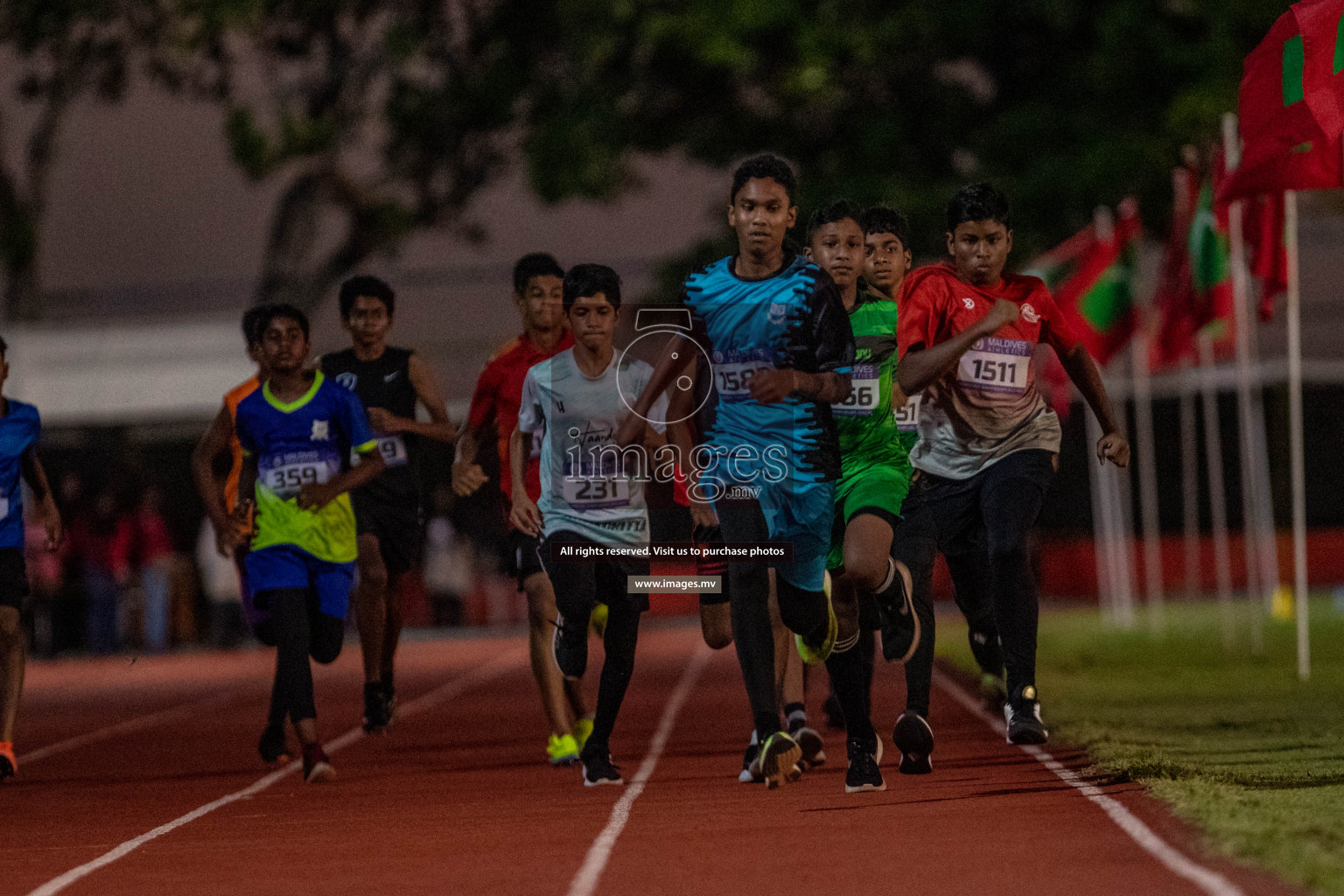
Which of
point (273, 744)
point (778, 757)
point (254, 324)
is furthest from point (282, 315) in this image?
point (778, 757)

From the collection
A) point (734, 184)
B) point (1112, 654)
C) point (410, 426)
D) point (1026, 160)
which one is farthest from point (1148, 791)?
point (1026, 160)

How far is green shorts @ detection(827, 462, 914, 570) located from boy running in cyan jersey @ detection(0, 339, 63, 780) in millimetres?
4118

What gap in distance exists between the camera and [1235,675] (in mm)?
14859

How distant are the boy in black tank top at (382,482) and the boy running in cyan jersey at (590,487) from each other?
260cm

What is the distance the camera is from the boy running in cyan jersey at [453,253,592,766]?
9828 millimetres

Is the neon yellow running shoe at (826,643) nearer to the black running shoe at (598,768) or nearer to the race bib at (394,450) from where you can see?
the black running shoe at (598,768)

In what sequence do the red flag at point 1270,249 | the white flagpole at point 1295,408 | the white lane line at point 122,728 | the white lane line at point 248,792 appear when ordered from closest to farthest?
the white lane line at point 248,792 → the white lane line at point 122,728 → the white flagpole at point 1295,408 → the red flag at point 1270,249

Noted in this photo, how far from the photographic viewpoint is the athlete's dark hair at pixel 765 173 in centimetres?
767

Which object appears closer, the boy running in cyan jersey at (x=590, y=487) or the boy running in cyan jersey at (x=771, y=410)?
the boy running in cyan jersey at (x=771, y=410)

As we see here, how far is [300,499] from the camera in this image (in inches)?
373

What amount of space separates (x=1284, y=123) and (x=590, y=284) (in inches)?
203

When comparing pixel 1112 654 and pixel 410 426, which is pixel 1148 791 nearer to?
pixel 410 426

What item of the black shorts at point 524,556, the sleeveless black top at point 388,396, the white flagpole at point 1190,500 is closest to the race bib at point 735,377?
the black shorts at point 524,556

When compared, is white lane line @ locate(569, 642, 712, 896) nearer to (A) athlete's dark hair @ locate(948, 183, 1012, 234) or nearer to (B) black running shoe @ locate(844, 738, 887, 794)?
(B) black running shoe @ locate(844, 738, 887, 794)
